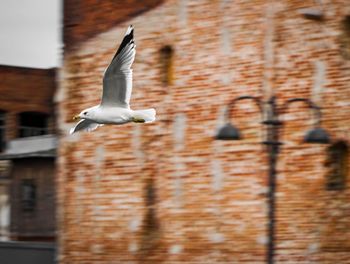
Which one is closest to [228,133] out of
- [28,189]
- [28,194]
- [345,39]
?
[345,39]

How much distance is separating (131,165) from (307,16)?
16.8 ft

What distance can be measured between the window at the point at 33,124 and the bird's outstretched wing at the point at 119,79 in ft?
92.1

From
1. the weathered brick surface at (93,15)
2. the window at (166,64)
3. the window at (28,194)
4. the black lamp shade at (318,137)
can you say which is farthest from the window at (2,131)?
the black lamp shade at (318,137)

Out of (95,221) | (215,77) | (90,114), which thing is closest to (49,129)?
(95,221)

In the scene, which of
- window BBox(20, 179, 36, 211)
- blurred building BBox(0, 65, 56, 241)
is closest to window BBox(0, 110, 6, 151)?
blurred building BBox(0, 65, 56, 241)

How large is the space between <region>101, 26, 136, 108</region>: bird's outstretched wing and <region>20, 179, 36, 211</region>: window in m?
20.2

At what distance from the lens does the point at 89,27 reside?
27297mm

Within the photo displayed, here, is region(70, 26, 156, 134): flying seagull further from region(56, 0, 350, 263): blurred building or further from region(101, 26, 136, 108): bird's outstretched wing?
region(56, 0, 350, 263): blurred building

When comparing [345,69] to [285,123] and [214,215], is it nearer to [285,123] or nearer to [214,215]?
[285,123]

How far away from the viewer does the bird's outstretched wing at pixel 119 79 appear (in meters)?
18.4

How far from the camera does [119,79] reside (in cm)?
1877

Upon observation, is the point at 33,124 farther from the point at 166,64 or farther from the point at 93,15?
the point at 166,64

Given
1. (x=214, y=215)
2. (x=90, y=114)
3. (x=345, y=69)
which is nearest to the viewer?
(x=90, y=114)

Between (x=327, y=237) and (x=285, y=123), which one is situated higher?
(x=285, y=123)
